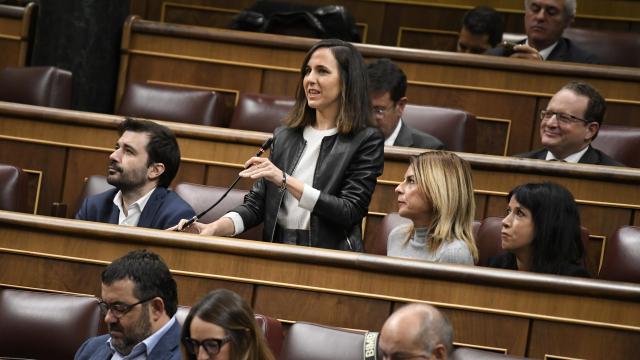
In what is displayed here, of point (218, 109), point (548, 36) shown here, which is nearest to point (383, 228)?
point (218, 109)

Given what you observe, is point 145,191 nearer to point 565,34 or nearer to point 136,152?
point 136,152

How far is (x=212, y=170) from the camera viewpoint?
1.44 m

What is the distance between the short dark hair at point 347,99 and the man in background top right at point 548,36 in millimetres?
494

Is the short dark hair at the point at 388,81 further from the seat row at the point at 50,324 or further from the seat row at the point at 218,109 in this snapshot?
the seat row at the point at 50,324

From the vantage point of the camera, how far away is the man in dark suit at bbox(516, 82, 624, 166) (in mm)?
1377

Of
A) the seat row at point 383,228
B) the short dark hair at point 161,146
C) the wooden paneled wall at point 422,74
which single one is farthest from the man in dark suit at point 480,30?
the short dark hair at point 161,146

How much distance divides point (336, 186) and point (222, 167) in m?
0.29

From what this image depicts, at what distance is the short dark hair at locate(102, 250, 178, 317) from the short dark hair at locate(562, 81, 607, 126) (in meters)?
0.60

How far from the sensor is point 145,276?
0.99 metres

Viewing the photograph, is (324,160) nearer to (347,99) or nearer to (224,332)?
(347,99)

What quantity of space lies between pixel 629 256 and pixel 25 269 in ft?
1.93

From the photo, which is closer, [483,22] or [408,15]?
[483,22]

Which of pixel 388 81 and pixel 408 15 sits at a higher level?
pixel 408 15

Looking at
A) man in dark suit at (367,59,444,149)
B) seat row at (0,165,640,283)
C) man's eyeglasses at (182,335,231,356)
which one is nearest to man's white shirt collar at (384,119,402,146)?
man in dark suit at (367,59,444,149)
